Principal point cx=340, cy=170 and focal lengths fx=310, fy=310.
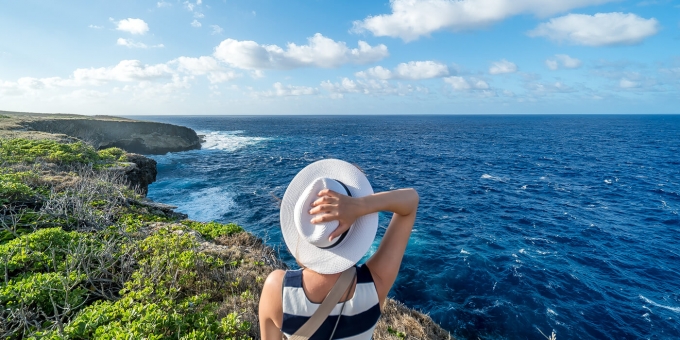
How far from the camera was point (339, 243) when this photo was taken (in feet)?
6.53

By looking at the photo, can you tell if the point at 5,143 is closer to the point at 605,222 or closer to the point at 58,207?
the point at 58,207

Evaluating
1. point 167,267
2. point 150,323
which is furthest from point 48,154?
point 150,323

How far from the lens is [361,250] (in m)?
2.07

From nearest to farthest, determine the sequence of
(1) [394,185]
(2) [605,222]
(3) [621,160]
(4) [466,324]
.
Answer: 1. (4) [466,324]
2. (2) [605,222]
3. (1) [394,185]
4. (3) [621,160]

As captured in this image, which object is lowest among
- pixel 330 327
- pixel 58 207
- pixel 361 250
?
pixel 58 207

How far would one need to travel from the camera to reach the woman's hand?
182 centimetres

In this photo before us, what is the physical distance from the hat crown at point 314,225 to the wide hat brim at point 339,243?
0.09 meters

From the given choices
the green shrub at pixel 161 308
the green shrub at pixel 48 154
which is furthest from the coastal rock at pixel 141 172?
the green shrub at pixel 161 308

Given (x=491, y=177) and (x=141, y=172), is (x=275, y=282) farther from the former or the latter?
(x=491, y=177)

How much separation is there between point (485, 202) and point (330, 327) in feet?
93.8

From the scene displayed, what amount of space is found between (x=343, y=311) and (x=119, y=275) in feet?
21.1

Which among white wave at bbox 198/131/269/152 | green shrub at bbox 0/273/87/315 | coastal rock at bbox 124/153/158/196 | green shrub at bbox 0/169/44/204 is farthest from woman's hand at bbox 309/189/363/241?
white wave at bbox 198/131/269/152

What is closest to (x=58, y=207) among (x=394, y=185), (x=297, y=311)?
(x=297, y=311)

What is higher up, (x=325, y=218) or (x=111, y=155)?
(x=325, y=218)
